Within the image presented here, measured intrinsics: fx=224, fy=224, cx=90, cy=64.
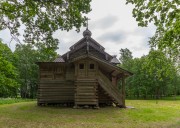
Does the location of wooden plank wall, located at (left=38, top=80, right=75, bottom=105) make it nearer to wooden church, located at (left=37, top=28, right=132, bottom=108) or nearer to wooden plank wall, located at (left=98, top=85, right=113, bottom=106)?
wooden church, located at (left=37, top=28, right=132, bottom=108)

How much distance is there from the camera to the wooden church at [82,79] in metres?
22.3

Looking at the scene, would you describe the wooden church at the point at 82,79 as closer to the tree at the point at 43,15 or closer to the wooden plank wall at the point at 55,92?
the wooden plank wall at the point at 55,92

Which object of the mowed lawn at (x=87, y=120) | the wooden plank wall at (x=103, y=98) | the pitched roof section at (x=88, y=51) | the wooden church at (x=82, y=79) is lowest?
the mowed lawn at (x=87, y=120)

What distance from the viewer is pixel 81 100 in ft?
72.6

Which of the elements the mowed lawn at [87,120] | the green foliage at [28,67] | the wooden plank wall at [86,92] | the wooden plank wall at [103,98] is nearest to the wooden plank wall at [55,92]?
the wooden plank wall at [86,92]

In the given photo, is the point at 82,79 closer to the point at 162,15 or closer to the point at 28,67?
the point at 162,15

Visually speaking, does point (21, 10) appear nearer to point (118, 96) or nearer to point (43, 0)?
point (43, 0)

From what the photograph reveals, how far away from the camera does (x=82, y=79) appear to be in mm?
22531

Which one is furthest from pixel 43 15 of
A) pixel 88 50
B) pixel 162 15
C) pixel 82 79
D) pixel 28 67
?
pixel 28 67

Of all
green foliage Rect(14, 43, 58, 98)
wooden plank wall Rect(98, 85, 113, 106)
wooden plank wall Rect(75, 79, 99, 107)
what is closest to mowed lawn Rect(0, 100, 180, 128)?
wooden plank wall Rect(75, 79, 99, 107)

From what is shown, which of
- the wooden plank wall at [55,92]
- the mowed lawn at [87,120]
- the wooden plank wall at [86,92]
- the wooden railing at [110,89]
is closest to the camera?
the mowed lawn at [87,120]

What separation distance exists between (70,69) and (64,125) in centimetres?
1203

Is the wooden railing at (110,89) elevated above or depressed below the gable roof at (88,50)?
below

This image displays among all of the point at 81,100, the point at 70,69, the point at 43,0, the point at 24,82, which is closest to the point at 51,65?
the point at 70,69
